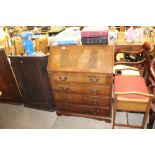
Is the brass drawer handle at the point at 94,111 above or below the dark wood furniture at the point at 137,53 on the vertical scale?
below

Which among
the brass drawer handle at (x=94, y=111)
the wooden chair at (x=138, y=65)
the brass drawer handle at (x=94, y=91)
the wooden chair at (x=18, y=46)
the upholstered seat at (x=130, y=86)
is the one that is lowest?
the brass drawer handle at (x=94, y=111)

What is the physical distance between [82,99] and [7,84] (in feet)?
4.82

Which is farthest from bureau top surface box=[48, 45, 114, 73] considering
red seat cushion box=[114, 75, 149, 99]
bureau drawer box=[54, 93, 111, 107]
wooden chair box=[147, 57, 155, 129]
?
wooden chair box=[147, 57, 155, 129]

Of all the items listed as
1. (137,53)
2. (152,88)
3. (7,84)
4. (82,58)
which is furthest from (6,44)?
(152,88)

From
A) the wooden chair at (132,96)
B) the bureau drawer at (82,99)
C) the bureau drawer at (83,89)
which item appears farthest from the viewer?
the bureau drawer at (82,99)

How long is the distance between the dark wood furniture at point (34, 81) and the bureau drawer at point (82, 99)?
0.26 metres

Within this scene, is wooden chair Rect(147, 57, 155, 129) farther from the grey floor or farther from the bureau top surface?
the bureau top surface

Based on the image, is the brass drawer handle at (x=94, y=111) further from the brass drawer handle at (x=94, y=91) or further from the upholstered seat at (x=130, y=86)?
the upholstered seat at (x=130, y=86)

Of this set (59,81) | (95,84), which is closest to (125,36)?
(95,84)

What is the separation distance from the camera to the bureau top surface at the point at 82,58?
2250 mm

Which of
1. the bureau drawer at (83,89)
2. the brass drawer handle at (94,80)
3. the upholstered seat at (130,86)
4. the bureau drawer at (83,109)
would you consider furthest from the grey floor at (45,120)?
the brass drawer handle at (94,80)

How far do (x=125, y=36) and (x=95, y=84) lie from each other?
1195mm

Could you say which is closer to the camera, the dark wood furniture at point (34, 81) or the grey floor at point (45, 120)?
the dark wood furniture at point (34, 81)

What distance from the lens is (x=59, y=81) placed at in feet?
8.14
